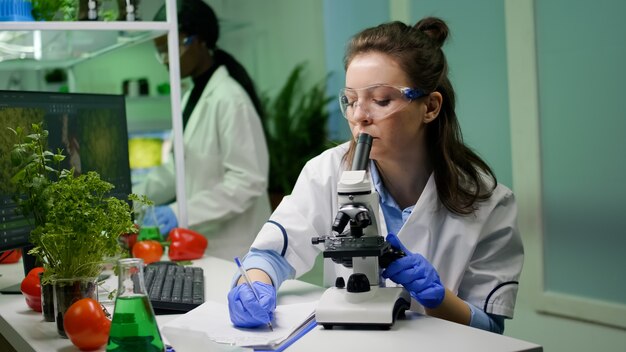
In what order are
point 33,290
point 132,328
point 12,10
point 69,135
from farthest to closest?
1. point 12,10
2. point 69,135
3. point 33,290
4. point 132,328

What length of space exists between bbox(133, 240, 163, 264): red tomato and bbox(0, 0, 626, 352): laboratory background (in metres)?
0.60

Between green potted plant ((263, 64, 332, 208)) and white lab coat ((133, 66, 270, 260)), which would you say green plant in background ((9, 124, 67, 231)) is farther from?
green potted plant ((263, 64, 332, 208))

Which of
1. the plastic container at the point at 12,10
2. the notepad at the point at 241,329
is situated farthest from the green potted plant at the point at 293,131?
the notepad at the point at 241,329

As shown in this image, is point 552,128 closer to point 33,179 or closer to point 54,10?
point 54,10

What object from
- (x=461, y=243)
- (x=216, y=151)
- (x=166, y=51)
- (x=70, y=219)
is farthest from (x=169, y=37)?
(x=461, y=243)

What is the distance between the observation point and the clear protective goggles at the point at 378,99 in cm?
151

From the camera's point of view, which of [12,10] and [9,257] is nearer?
[12,10]

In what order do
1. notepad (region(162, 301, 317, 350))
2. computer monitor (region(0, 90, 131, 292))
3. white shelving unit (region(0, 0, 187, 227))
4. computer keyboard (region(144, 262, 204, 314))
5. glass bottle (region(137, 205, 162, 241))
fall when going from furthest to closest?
glass bottle (region(137, 205, 162, 241))
white shelving unit (region(0, 0, 187, 227))
computer monitor (region(0, 90, 131, 292))
computer keyboard (region(144, 262, 204, 314))
notepad (region(162, 301, 317, 350))

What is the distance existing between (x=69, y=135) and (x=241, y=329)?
0.86 metres

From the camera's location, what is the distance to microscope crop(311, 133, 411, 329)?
120 centimetres

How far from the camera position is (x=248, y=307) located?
1.26 m

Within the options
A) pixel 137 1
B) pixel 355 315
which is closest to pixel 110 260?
pixel 355 315

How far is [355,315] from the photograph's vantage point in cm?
120

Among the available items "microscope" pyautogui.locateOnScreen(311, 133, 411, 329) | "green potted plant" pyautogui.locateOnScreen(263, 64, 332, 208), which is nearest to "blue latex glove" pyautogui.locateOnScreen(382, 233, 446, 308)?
"microscope" pyautogui.locateOnScreen(311, 133, 411, 329)
